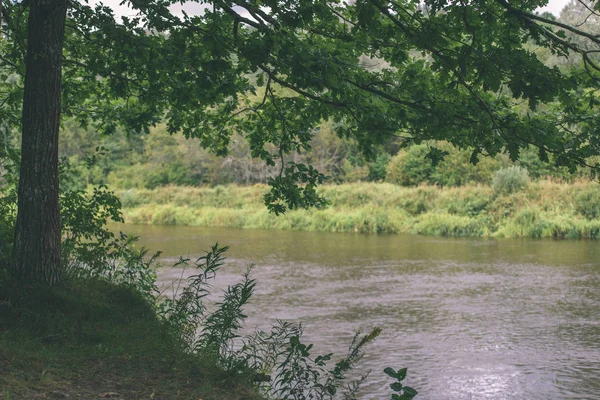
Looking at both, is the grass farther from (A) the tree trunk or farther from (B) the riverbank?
(B) the riverbank

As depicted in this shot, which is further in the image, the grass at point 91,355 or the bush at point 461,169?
the bush at point 461,169

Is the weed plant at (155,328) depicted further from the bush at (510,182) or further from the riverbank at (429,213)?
the bush at (510,182)

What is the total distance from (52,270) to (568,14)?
80658mm

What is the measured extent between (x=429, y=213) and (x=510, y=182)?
3574 millimetres

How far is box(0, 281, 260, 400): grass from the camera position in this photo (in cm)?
466

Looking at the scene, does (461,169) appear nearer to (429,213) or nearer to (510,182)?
(510,182)

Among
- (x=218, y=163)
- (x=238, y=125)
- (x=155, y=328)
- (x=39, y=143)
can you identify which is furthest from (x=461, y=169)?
(x=39, y=143)

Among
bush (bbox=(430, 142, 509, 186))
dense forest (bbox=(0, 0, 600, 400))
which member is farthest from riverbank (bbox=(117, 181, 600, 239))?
dense forest (bbox=(0, 0, 600, 400))

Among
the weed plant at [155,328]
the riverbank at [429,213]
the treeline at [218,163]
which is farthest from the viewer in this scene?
the treeline at [218,163]

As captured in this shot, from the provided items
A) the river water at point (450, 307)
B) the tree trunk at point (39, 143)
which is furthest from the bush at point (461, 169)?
the tree trunk at point (39, 143)

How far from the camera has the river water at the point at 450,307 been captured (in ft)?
26.5

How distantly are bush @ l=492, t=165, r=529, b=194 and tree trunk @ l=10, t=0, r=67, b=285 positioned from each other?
2509cm

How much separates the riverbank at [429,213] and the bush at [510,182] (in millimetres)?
240

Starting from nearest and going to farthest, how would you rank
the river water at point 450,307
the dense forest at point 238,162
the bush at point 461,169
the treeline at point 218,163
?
1. the river water at point 450,307
2. the bush at point 461,169
3. the dense forest at point 238,162
4. the treeline at point 218,163
